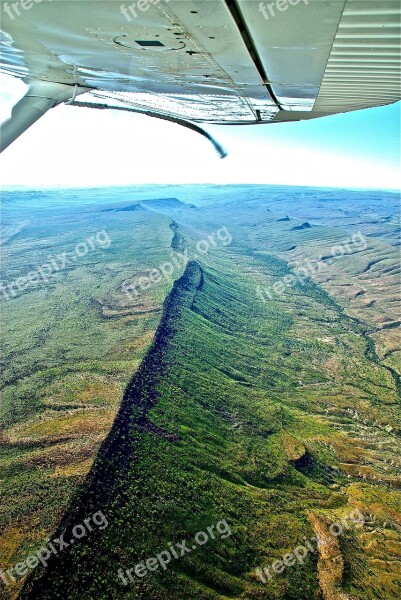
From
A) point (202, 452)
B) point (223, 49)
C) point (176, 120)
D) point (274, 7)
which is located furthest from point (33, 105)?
point (202, 452)

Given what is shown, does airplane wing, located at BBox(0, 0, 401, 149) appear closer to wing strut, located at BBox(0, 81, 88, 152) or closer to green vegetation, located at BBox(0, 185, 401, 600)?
wing strut, located at BBox(0, 81, 88, 152)

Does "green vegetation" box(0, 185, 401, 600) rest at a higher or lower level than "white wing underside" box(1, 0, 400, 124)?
lower

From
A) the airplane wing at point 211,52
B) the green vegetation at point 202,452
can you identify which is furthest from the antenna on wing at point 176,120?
the green vegetation at point 202,452

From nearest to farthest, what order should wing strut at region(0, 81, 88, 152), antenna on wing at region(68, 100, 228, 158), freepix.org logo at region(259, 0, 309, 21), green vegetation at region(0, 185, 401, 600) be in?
1. freepix.org logo at region(259, 0, 309, 21)
2. wing strut at region(0, 81, 88, 152)
3. antenna on wing at region(68, 100, 228, 158)
4. green vegetation at region(0, 185, 401, 600)

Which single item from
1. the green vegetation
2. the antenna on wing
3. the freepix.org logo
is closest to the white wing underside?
the freepix.org logo

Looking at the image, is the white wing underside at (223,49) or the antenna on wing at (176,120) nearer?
the white wing underside at (223,49)

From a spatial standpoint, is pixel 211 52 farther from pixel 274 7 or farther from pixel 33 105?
pixel 33 105

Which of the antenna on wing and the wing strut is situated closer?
the wing strut

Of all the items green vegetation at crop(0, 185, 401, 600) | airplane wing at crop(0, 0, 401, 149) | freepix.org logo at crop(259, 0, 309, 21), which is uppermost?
airplane wing at crop(0, 0, 401, 149)

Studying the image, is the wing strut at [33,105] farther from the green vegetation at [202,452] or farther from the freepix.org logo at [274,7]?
the green vegetation at [202,452]
